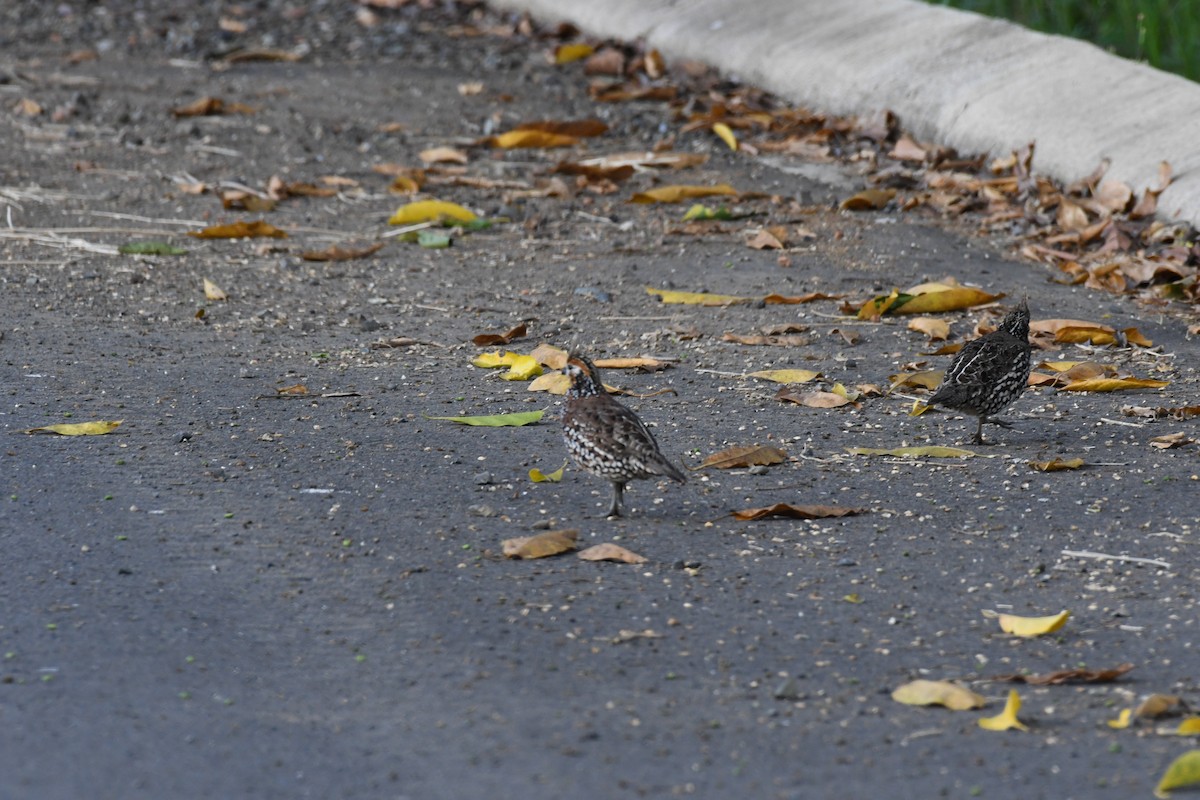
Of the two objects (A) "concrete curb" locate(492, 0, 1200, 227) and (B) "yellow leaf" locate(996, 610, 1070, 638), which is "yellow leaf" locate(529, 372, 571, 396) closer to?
(B) "yellow leaf" locate(996, 610, 1070, 638)

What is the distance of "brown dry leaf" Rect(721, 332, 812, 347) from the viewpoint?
7664mm

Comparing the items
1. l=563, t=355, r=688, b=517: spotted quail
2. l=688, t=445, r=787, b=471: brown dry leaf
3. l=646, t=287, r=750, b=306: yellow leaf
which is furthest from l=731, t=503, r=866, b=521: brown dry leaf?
l=646, t=287, r=750, b=306: yellow leaf

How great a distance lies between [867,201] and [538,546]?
5546mm

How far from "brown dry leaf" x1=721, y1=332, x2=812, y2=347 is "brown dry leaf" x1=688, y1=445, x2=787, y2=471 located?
1.65m

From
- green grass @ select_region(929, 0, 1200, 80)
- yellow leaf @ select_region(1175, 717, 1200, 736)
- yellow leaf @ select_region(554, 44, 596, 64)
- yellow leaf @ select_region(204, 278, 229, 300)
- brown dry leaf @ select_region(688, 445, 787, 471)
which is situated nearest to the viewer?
yellow leaf @ select_region(1175, 717, 1200, 736)

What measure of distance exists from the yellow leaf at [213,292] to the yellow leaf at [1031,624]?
16.5 ft

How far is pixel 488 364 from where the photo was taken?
291 inches

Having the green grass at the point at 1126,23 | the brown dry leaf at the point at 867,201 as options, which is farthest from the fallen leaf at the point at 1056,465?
the green grass at the point at 1126,23

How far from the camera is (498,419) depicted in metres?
6.57

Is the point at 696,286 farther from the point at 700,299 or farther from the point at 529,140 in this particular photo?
the point at 529,140

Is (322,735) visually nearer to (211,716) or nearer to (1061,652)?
(211,716)

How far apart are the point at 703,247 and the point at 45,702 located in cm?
586

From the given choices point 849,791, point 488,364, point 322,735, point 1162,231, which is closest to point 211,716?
point 322,735

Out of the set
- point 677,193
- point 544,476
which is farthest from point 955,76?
point 544,476
